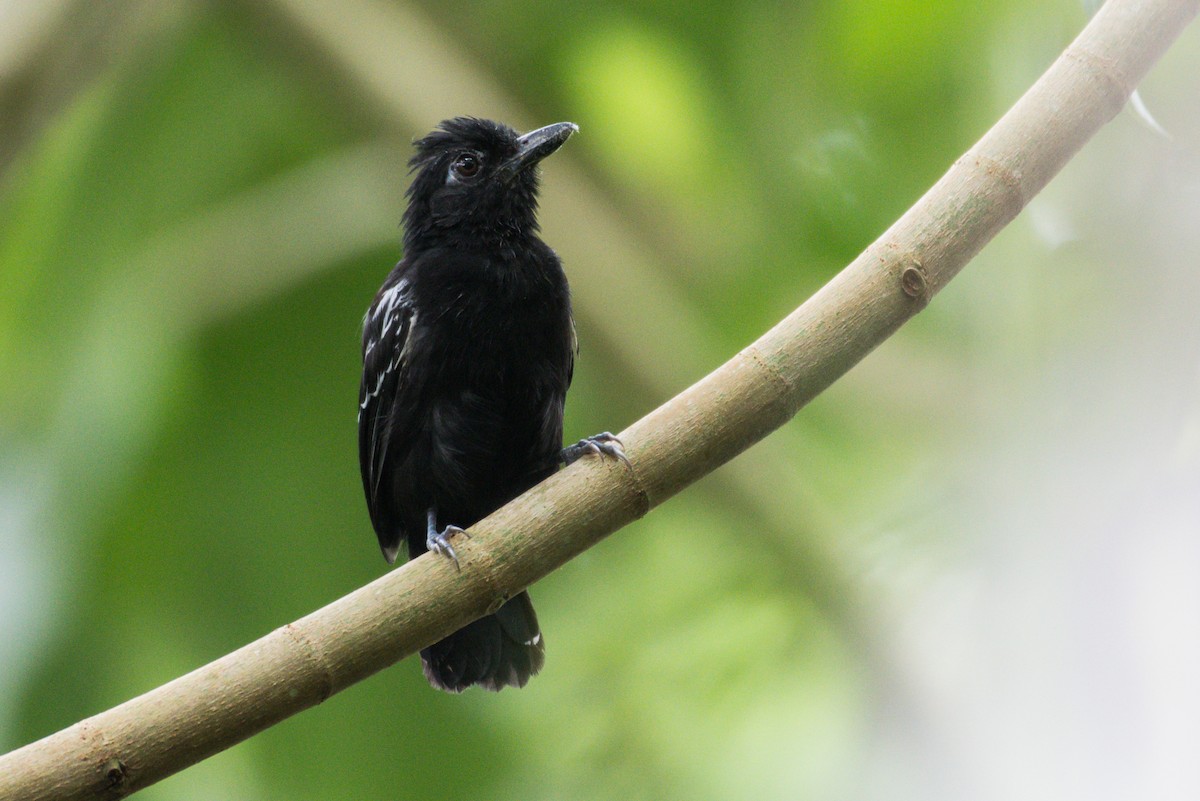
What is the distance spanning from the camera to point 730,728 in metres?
4.50

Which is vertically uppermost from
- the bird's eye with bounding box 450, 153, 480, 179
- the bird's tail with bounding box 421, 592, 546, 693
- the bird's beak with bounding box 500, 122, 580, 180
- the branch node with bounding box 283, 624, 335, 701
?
the bird's eye with bounding box 450, 153, 480, 179

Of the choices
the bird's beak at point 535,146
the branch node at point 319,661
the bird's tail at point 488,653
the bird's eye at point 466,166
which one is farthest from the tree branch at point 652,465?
the bird's eye at point 466,166

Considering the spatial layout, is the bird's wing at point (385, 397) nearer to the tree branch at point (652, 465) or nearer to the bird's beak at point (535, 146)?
the bird's beak at point (535, 146)

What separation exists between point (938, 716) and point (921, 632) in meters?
0.29

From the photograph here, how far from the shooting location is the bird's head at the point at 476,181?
12.8 ft

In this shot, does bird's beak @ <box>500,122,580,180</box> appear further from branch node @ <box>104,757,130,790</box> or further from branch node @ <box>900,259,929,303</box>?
branch node @ <box>104,757,130,790</box>

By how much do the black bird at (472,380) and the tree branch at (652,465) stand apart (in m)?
0.86

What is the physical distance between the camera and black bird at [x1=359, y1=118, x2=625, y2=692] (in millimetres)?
3623

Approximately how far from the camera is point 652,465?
253 cm

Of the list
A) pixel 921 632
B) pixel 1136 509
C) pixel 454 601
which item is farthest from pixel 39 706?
pixel 1136 509

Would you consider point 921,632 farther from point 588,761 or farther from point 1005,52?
point 1005,52

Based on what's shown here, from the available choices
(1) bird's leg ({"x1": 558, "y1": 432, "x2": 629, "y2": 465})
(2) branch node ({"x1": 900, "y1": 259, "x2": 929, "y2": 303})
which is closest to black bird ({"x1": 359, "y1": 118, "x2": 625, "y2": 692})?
(1) bird's leg ({"x1": 558, "y1": 432, "x2": 629, "y2": 465})

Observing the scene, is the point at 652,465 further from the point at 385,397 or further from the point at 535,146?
the point at 535,146

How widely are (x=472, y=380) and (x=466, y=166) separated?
858 mm
